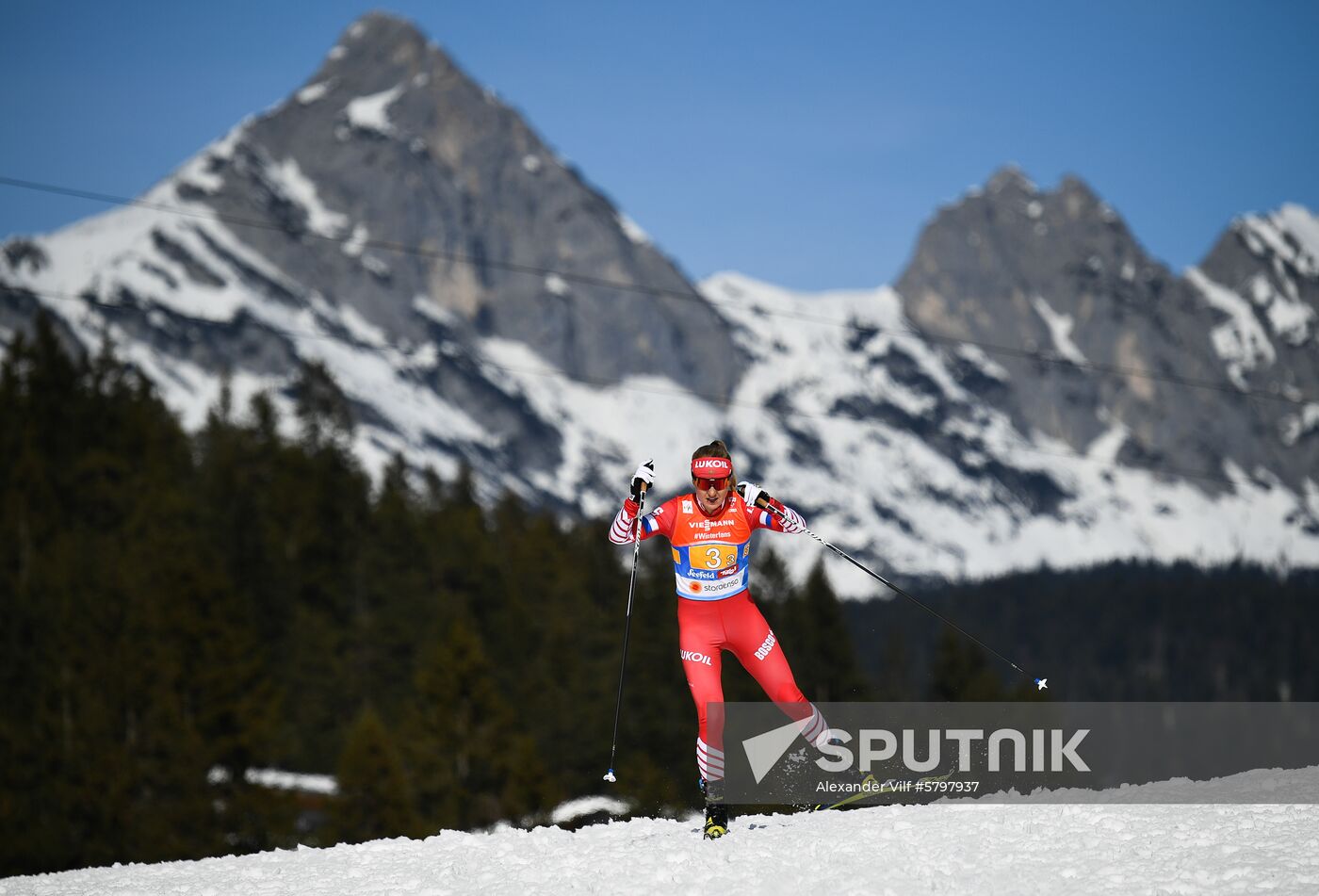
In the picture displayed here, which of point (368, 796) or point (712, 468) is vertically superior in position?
point (712, 468)

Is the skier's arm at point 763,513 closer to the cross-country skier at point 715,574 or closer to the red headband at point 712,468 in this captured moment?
the cross-country skier at point 715,574

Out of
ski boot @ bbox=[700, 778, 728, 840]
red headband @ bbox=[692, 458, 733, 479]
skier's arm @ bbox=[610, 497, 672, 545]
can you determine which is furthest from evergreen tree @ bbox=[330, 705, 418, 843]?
red headband @ bbox=[692, 458, 733, 479]

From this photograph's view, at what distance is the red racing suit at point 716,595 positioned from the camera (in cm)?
1302

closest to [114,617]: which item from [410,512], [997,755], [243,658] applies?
[243,658]

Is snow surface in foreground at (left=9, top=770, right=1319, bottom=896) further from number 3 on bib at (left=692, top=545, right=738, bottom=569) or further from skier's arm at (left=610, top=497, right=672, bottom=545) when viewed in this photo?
skier's arm at (left=610, top=497, right=672, bottom=545)

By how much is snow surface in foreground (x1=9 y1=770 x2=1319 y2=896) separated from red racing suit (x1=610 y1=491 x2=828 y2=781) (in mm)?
1251

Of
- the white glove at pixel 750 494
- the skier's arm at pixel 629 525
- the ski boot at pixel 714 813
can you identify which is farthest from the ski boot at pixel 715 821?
the white glove at pixel 750 494

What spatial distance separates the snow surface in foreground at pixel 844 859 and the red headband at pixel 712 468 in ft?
10.0

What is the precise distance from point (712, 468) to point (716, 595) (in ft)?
3.76

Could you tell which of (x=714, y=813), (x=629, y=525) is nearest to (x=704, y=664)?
(x=714, y=813)

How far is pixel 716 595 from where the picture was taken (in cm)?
1304

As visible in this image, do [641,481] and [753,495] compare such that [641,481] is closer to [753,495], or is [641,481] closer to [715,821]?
[753,495]

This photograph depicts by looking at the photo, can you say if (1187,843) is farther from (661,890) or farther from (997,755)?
(997,755)

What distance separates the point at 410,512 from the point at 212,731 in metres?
38.2
